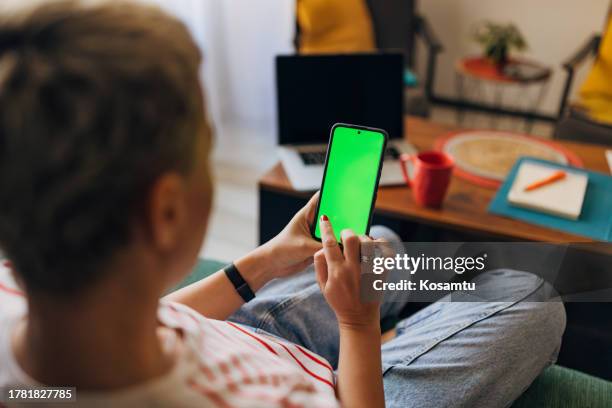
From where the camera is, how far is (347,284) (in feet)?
2.26

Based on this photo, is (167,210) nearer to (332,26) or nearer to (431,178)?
(431,178)

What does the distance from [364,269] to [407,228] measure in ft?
1.83

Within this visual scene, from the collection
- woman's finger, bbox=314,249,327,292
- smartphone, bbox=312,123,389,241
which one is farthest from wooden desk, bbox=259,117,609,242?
woman's finger, bbox=314,249,327,292

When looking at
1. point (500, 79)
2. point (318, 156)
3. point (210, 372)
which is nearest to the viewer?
point (210, 372)

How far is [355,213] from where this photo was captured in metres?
0.84

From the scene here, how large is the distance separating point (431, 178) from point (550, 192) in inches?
11.4

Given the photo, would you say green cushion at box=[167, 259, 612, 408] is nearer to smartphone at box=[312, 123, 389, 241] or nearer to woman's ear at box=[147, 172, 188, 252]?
smartphone at box=[312, 123, 389, 241]

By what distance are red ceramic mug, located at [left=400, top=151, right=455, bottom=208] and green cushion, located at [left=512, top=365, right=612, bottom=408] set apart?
16.6 inches

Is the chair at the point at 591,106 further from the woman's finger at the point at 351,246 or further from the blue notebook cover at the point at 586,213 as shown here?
the woman's finger at the point at 351,246

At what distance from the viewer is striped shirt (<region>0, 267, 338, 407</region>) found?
19.5 inches

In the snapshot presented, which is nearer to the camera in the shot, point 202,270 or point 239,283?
point 239,283

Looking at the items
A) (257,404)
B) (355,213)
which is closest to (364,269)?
(355,213)

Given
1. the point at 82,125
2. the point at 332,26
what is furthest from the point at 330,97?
the point at 332,26

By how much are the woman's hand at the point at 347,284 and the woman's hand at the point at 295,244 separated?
14 cm
